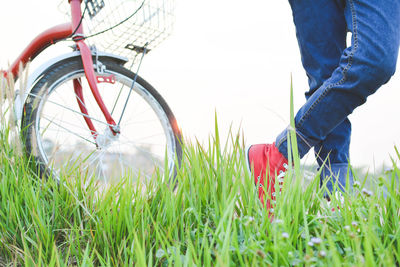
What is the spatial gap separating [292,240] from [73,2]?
1847 mm

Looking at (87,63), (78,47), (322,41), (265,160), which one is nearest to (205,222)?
(265,160)

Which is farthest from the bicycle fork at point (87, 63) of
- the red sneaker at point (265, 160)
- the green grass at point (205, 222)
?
the red sneaker at point (265, 160)

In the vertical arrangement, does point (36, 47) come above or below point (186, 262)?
above

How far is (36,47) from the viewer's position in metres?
2.35

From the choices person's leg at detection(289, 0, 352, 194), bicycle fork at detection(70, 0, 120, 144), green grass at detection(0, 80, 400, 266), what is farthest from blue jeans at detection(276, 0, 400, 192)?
bicycle fork at detection(70, 0, 120, 144)

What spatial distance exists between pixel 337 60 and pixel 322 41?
125 mm

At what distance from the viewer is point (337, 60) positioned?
5.96 ft

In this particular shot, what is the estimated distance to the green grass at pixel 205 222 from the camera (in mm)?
860

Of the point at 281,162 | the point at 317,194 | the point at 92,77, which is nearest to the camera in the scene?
the point at 317,194

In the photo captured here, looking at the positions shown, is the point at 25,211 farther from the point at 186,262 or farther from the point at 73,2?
the point at 73,2

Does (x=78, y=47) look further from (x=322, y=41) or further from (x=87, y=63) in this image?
(x=322, y=41)

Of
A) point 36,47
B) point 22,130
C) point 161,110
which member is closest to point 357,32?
point 161,110

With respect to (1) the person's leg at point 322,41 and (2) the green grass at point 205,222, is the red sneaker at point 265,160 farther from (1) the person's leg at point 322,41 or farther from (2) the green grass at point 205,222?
(2) the green grass at point 205,222

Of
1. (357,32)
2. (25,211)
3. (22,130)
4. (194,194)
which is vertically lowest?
(25,211)
